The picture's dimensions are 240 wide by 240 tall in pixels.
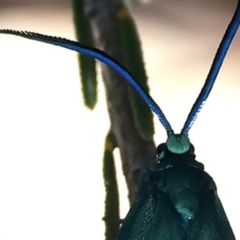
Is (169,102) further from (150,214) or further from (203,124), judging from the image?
(150,214)

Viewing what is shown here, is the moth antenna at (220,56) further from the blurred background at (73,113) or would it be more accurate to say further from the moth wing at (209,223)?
the blurred background at (73,113)

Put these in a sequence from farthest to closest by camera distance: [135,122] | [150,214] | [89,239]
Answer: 1. [89,239]
2. [135,122]
3. [150,214]

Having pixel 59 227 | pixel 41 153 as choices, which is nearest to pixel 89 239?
pixel 59 227

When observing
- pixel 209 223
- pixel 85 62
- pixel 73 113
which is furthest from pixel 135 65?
pixel 73 113

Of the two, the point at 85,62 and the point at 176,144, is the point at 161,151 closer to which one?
the point at 176,144

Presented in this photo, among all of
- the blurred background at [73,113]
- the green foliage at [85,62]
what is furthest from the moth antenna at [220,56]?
the blurred background at [73,113]
